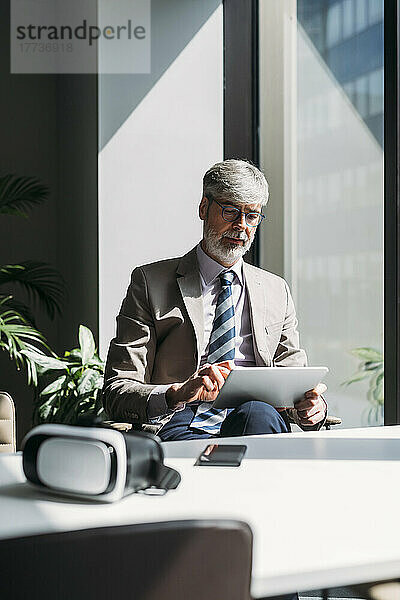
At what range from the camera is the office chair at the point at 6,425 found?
1775 millimetres

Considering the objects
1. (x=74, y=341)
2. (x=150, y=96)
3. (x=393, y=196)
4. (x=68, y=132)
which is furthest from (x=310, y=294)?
(x=68, y=132)

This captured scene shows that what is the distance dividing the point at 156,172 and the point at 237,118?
1.74 ft

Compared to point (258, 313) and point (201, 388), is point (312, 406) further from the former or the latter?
point (258, 313)

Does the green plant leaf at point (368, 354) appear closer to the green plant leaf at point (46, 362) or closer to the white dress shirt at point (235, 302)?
the white dress shirt at point (235, 302)

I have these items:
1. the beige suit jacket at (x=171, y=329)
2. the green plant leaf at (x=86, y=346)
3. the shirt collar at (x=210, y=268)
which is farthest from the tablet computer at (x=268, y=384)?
the green plant leaf at (x=86, y=346)

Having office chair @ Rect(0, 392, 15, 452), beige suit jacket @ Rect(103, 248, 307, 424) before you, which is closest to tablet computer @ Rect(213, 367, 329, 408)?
beige suit jacket @ Rect(103, 248, 307, 424)

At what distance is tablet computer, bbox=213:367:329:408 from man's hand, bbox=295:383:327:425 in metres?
0.05

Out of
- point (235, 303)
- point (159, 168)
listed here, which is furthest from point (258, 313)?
point (159, 168)

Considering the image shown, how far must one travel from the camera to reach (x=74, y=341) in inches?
188

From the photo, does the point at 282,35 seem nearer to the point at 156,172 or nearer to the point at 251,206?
the point at 156,172

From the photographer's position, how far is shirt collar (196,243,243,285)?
2.66 m

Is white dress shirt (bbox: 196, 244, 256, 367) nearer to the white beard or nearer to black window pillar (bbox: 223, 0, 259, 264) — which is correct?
the white beard

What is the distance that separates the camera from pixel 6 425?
177 cm

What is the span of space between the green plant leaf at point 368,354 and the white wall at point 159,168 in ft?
4.41
